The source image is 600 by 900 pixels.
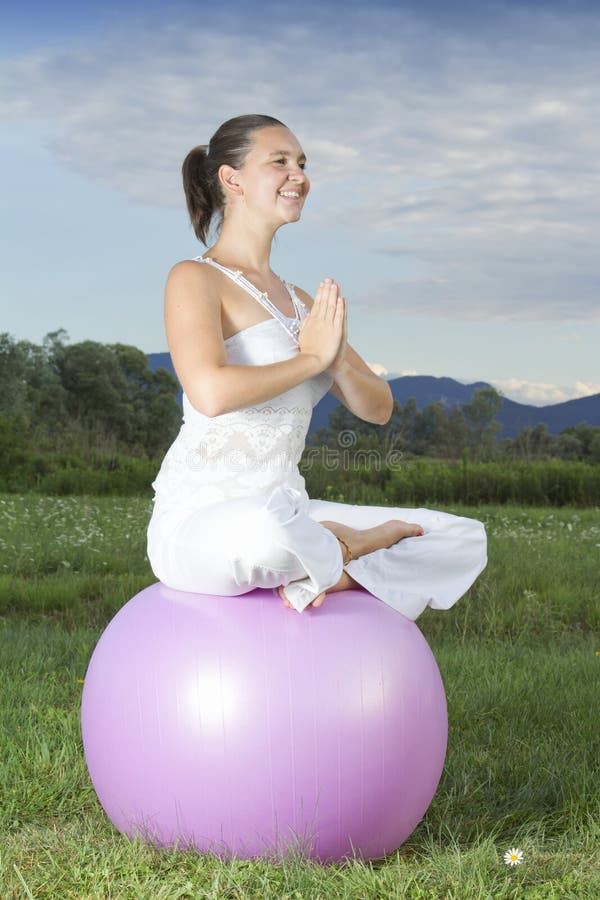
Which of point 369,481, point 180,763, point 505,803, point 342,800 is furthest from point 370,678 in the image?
point 369,481

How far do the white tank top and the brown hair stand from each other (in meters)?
0.30

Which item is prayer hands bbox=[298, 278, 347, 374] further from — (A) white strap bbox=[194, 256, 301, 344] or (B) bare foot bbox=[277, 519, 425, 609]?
(B) bare foot bbox=[277, 519, 425, 609]

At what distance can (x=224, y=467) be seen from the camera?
3584 millimetres

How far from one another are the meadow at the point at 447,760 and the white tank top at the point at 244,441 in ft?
3.98

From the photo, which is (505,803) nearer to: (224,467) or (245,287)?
(224,467)

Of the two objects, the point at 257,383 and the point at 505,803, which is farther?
the point at 505,803

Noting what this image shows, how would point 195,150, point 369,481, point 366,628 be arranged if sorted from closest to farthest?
point 366,628, point 195,150, point 369,481

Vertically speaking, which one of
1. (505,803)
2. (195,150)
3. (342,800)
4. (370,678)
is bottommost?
(505,803)

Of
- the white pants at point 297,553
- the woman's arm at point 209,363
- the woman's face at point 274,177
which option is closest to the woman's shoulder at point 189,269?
the woman's arm at point 209,363

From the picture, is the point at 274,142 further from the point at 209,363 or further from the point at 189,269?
the point at 209,363

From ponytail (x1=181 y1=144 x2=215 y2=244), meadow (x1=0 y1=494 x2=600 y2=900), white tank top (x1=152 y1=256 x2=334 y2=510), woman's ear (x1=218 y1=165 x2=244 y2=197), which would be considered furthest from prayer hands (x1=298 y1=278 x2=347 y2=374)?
meadow (x1=0 y1=494 x2=600 y2=900)

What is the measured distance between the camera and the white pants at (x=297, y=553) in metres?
3.14

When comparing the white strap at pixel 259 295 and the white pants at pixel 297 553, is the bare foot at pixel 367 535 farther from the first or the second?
the white strap at pixel 259 295

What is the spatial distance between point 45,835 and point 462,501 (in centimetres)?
1142
